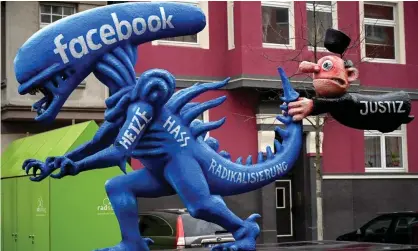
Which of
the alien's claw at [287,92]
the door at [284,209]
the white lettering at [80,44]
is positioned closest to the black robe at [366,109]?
the alien's claw at [287,92]

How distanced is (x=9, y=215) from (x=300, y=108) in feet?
31.5

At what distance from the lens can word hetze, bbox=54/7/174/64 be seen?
4.58m

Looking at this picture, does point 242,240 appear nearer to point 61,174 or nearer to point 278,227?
point 61,174

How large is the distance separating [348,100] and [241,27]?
12.7 meters

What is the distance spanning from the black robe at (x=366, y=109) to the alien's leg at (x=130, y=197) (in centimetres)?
122

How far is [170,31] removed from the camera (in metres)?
4.85

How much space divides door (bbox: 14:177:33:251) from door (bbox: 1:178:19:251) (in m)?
0.23

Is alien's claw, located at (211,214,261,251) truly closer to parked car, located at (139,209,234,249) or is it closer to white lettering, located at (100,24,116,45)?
white lettering, located at (100,24,116,45)

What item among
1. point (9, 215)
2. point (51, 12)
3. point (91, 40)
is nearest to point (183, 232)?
point (9, 215)

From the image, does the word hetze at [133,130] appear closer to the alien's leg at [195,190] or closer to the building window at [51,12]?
the alien's leg at [195,190]

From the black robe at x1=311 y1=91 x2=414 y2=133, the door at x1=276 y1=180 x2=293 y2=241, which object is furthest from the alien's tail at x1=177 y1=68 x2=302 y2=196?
the door at x1=276 y1=180 x2=293 y2=241

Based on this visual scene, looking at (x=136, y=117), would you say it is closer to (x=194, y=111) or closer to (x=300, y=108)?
(x=194, y=111)

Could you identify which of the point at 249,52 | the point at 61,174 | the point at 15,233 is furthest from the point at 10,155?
the point at 61,174

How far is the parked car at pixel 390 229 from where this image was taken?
13.8m
